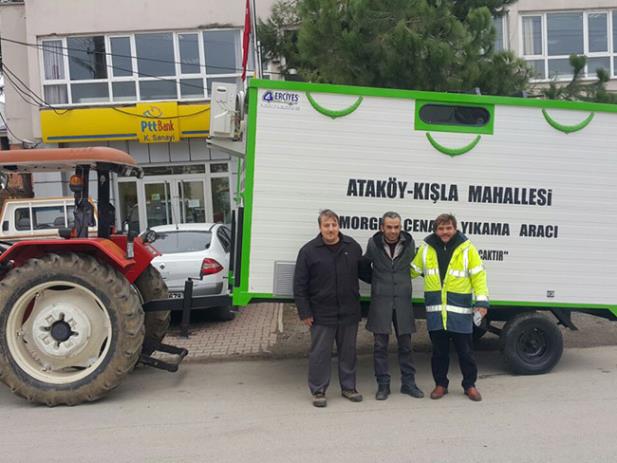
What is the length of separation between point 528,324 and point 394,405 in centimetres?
175

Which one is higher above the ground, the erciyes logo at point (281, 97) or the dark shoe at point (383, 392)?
the erciyes logo at point (281, 97)

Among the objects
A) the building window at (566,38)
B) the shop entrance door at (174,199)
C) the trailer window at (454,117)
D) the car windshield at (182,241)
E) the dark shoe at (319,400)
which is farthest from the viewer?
the shop entrance door at (174,199)

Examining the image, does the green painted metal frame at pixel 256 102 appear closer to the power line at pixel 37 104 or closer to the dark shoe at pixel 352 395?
the dark shoe at pixel 352 395

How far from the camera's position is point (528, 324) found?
18.9 ft

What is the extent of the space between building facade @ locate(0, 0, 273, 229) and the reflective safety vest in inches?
409

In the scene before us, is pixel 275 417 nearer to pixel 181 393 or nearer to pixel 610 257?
pixel 181 393

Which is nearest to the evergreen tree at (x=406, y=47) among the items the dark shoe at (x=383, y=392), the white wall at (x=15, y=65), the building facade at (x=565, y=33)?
the dark shoe at (x=383, y=392)

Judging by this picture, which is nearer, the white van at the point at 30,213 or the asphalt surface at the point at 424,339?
the asphalt surface at the point at 424,339

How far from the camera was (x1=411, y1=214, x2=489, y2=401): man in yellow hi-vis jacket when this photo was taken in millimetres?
5070

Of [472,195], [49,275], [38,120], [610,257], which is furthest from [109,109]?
[610,257]

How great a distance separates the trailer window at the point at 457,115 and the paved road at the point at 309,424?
2557 millimetres

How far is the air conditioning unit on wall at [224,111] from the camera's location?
5426 mm

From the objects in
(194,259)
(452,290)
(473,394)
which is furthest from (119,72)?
(473,394)

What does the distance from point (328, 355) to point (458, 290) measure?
1.31 metres
